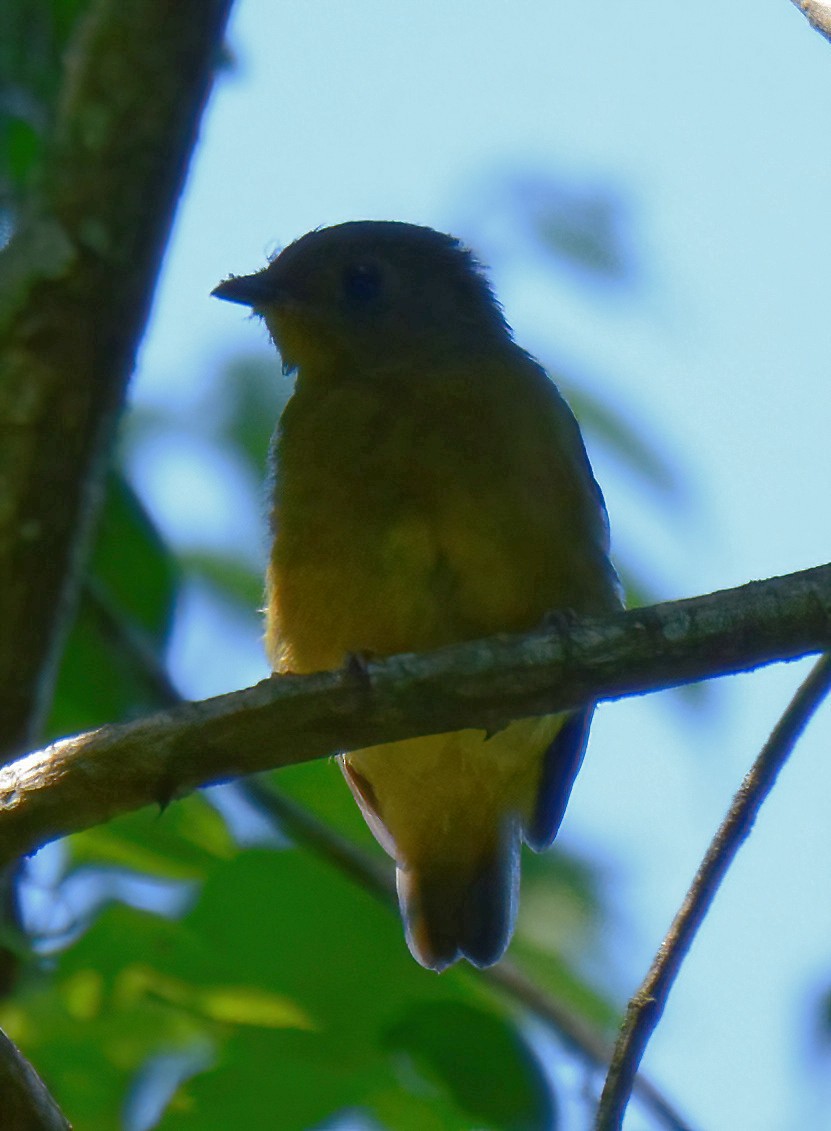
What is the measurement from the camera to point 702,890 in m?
3.16

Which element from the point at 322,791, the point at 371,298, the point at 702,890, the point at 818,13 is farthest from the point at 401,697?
the point at 371,298

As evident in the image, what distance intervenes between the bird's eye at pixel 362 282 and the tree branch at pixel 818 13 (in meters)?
1.90

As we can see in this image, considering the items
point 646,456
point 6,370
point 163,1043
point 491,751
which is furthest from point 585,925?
point 6,370

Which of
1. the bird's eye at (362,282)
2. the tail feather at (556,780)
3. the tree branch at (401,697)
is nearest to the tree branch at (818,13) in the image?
the tree branch at (401,697)

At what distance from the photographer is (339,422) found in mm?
4453

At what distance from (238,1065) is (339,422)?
5.37 feet

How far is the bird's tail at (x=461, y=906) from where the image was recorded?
14.8 feet

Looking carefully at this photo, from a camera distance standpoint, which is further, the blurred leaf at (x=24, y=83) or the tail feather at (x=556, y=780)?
the blurred leaf at (x=24, y=83)

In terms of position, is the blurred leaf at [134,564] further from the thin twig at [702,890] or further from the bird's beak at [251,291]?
the thin twig at [702,890]

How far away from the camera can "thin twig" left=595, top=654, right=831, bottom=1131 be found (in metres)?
3.04

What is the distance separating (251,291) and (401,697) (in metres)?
2.30

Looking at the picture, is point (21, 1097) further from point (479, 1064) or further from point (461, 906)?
point (461, 906)

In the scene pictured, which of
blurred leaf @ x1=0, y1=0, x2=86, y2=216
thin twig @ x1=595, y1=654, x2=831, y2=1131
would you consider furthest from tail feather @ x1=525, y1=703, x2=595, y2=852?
blurred leaf @ x1=0, y1=0, x2=86, y2=216

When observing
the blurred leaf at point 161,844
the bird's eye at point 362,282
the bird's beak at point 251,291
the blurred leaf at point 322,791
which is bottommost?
the blurred leaf at point 161,844
